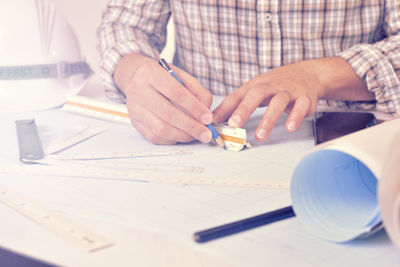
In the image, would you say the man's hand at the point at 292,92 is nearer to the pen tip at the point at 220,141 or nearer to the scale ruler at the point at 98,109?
the pen tip at the point at 220,141

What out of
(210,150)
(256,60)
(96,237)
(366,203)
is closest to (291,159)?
(210,150)

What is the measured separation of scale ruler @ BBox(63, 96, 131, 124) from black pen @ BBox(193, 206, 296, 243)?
0.57 metres

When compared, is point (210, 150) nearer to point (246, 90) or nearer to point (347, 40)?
point (246, 90)

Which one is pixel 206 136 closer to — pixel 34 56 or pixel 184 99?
pixel 184 99

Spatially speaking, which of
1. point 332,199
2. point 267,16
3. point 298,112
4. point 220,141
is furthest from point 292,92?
point 332,199

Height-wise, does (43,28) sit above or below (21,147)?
above

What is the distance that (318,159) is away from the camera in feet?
Answer: 1.96

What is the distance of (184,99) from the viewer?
92cm

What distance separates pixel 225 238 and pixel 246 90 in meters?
0.48

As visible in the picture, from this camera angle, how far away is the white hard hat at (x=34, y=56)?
1.17m

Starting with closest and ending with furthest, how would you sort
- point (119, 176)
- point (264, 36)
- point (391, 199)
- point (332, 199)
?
point (391, 199)
point (332, 199)
point (119, 176)
point (264, 36)

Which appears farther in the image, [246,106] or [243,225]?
[246,106]

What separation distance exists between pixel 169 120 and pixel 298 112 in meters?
0.26

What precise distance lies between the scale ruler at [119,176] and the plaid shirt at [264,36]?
479mm
